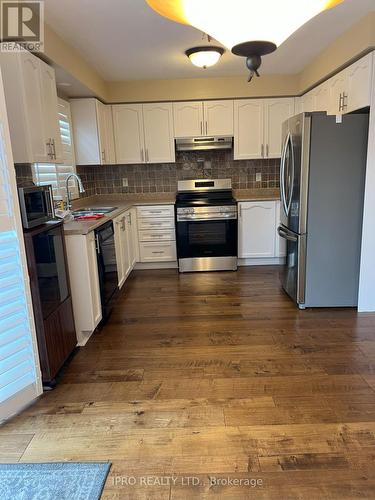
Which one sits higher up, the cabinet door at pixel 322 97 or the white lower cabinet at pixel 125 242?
the cabinet door at pixel 322 97

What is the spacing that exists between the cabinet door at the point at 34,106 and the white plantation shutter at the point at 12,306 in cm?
70

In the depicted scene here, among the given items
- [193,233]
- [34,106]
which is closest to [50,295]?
[34,106]

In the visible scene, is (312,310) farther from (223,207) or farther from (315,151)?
(223,207)

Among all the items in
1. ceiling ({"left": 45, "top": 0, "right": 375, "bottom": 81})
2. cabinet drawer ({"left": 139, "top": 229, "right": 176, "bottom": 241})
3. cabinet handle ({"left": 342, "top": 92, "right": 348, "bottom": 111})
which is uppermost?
ceiling ({"left": 45, "top": 0, "right": 375, "bottom": 81})

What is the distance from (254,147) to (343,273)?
7.37 ft

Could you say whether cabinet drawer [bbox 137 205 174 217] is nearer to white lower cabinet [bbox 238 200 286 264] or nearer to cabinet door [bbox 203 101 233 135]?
white lower cabinet [bbox 238 200 286 264]

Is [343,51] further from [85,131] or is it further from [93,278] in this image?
[93,278]

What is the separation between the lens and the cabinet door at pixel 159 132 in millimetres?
4516

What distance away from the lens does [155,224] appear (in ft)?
14.9

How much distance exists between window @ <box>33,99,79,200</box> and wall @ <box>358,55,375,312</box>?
112 inches

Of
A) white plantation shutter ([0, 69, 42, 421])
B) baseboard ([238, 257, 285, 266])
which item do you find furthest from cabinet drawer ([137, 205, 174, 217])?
white plantation shutter ([0, 69, 42, 421])

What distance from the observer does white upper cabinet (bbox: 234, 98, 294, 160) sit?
4.50 metres

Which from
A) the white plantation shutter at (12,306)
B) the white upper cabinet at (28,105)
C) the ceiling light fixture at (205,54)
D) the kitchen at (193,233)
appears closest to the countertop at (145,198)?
the kitchen at (193,233)

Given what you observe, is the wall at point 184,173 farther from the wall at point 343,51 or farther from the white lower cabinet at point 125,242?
the wall at point 343,51
